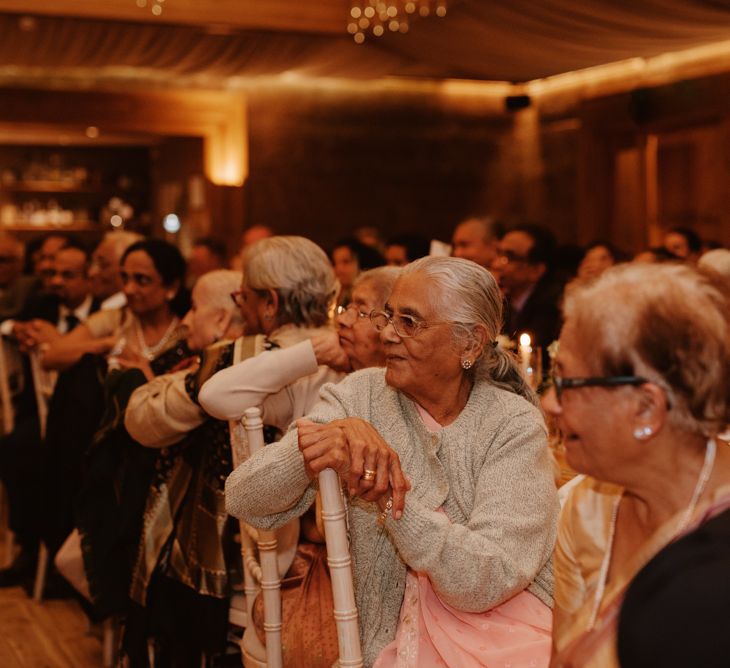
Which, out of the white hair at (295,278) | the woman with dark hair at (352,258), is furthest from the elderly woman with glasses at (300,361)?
the woman with dark hair at (352,258)

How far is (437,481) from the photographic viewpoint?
219 centimetres

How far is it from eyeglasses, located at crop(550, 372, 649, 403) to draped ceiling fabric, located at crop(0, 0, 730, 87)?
5.98 m

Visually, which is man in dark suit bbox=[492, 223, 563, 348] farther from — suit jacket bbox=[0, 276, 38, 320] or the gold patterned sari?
the gold patterned sari

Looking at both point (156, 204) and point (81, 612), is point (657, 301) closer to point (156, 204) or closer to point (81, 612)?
point (81, 612)

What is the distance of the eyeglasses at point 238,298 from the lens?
3309 mm

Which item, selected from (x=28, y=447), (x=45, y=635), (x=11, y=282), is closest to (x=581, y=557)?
(x=45, y=635)

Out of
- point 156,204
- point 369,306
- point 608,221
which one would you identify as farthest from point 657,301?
point 156,204

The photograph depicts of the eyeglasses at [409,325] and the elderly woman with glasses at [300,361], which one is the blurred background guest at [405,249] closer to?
the elderly woman with glasses at [300,361]

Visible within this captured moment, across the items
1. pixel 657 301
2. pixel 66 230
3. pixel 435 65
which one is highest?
pixel 435 65

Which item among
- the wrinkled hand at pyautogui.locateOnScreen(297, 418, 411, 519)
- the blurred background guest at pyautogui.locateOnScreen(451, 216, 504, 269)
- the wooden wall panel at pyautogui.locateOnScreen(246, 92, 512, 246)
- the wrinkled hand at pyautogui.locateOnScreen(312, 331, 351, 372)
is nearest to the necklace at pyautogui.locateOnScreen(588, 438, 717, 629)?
the wrinkled hand at pyautogui.locateOnScreen(297, 418, 411, 519)

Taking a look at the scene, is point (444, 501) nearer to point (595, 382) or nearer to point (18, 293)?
point (595, 382)

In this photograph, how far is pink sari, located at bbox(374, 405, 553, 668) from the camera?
2.04 metres

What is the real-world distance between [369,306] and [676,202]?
7606 millimetres

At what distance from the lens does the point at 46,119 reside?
407 inches
